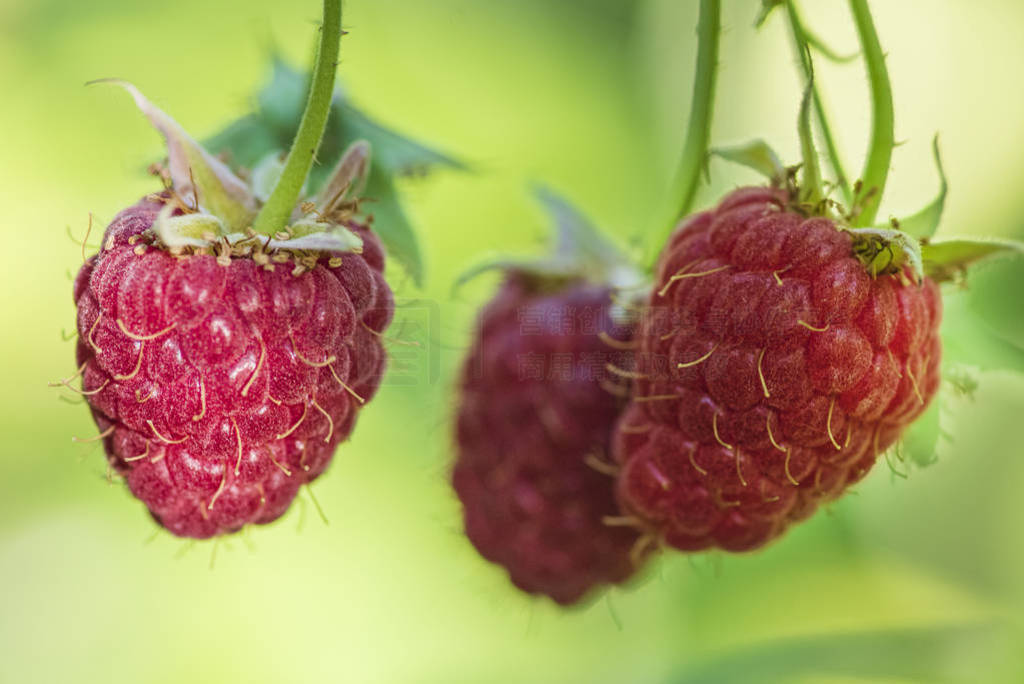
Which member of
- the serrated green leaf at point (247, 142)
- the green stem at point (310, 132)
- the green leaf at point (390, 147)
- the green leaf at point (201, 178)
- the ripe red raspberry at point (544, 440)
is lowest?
the ripe red raspberry at point (544, 440)

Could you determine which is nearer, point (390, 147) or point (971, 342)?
point (971, 342)

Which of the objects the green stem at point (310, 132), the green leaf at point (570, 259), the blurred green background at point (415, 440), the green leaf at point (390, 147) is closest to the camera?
the green stem at point (310, 132)

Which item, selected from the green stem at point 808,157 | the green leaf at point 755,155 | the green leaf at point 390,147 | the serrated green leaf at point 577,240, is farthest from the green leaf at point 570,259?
the green stem at point 808,157

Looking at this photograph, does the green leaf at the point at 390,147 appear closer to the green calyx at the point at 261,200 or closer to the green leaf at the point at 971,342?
the green calyx at the point at 261,200

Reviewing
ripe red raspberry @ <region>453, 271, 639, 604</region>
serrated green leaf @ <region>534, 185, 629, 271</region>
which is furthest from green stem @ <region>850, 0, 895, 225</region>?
serrated green leaf @ <region>534, 185, 629, 271</region>

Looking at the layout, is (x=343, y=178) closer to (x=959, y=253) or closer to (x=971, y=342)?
(x=959, y=253)

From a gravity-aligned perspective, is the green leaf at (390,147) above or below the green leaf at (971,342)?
below

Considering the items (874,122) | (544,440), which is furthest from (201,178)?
(874,122)
